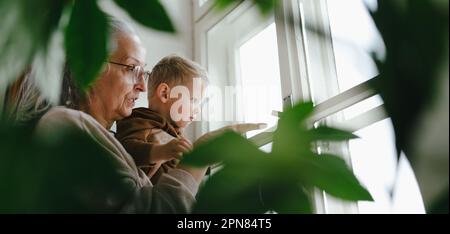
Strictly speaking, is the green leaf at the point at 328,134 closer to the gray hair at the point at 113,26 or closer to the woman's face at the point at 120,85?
the gray hair at the point at 113,26

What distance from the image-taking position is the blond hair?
0.76m

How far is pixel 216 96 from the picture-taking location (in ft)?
2.94

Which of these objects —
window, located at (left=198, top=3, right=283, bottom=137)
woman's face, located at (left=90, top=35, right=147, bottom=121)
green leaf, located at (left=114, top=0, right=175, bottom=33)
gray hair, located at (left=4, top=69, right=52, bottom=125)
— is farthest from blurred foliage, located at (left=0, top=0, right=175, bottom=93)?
window, located at (left=198, top=3, right=283, bottom=137)

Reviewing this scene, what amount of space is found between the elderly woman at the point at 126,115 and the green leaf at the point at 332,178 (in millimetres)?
224

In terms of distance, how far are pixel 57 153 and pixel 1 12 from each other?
0.07 meters

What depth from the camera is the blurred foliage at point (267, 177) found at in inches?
7.3

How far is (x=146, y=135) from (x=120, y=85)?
194 mm

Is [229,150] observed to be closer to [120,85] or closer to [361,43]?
[361,43]

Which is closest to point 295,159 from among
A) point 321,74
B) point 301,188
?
point 301,188

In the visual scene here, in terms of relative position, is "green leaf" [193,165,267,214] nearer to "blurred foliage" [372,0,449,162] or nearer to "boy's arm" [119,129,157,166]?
"blurred foliage" [372,0,449,162]

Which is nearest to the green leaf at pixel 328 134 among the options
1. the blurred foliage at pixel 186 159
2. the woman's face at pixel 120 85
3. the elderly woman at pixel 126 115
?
the blurred foliage at pixel 186 159

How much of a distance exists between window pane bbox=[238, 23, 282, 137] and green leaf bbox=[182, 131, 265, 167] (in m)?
0.69

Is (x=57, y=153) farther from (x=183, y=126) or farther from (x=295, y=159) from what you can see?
(x=183, y=126)
